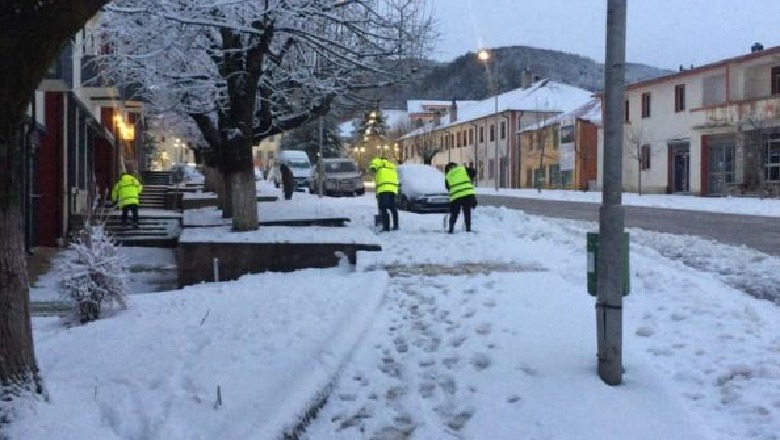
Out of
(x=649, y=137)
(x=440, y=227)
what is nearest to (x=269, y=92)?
(x=440, y=227)

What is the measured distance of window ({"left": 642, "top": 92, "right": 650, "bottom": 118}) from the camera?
1800 inches

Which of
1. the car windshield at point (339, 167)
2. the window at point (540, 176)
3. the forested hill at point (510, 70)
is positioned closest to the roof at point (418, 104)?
the forested hill at point (510, 70)

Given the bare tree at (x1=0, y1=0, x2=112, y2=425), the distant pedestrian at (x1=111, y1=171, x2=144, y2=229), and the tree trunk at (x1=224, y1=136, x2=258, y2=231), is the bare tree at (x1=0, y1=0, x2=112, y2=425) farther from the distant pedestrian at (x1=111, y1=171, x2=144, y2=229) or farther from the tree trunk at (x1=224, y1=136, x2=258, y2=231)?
the distant pedestrian at (x1=111, y1=171, x2=144, y2=229)

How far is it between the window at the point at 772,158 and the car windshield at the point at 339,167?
18975 millimetres

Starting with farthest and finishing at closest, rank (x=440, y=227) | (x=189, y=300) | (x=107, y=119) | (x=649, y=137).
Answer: (x=649, y=137), (x=107, y=119), (x=440, y=227), (x=189, y=300)

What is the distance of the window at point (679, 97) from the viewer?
42594 millimetres

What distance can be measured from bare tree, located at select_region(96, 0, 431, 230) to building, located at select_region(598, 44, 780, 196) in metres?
26.2

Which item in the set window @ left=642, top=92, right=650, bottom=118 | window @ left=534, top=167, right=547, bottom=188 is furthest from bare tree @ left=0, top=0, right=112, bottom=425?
window @ left=534, top=167, right=547, bottom=188

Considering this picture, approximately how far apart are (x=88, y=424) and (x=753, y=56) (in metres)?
38.7

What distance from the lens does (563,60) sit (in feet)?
331

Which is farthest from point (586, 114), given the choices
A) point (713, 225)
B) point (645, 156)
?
point (713, 225)

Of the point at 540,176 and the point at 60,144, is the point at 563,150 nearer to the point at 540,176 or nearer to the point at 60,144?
the point at 540,176

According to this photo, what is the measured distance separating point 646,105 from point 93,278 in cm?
4184

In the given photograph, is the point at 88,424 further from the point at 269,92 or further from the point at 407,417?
the point at 269,92
